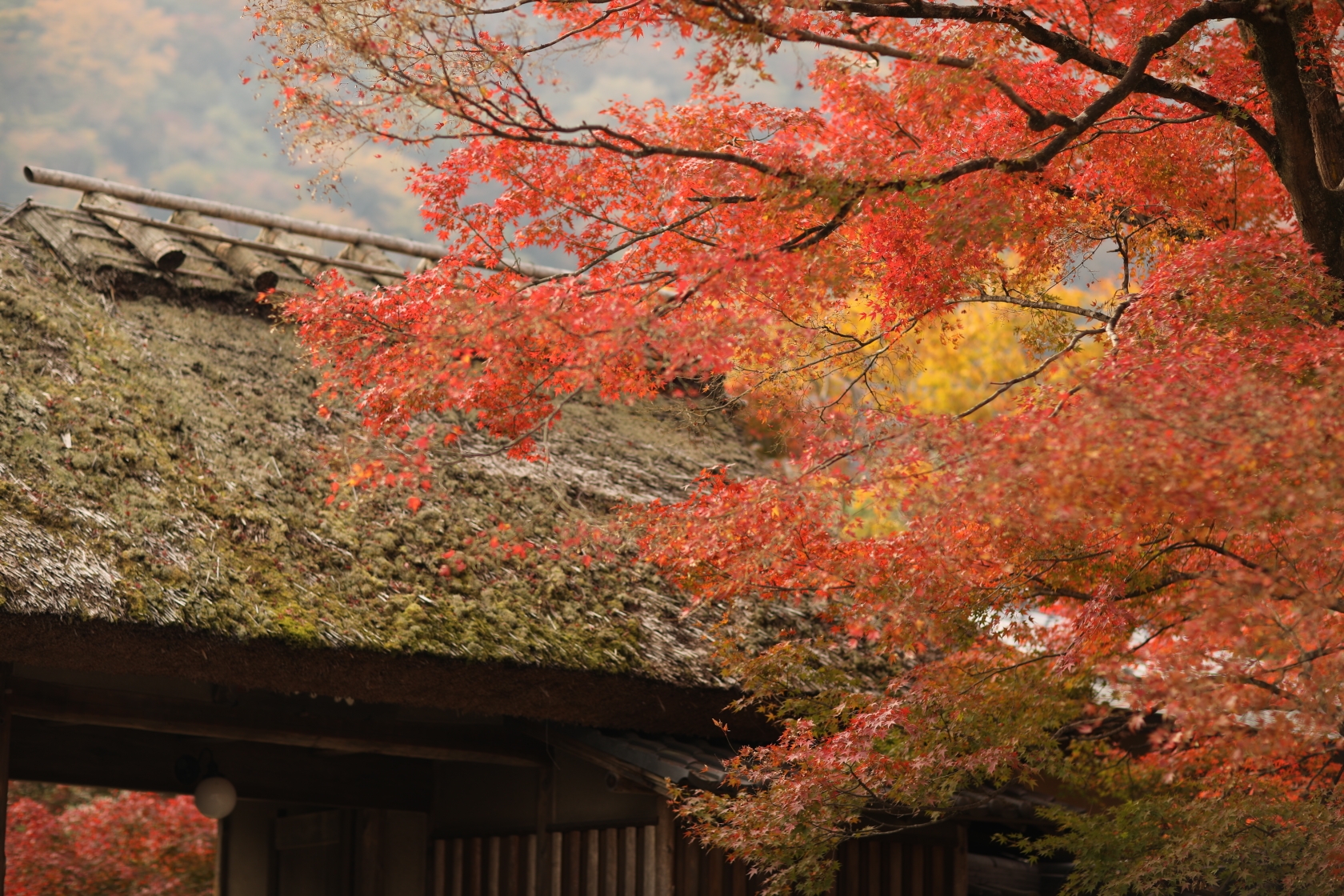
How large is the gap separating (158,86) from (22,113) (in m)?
6.16

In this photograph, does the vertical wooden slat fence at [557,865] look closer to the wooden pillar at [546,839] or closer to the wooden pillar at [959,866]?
the wooden pillar at [546,839]

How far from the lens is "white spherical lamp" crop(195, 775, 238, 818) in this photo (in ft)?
19.0

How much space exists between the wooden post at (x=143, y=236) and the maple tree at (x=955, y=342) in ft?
8.33

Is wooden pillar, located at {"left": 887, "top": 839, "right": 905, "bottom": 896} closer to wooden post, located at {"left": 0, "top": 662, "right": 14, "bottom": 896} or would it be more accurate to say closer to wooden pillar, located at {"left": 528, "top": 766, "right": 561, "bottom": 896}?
wooden pillar, located at {"left": 528, "top": 766, "right": 561, "bottom": 896}

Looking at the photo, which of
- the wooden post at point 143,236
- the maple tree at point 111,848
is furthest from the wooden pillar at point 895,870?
the maple tree at point 111,848

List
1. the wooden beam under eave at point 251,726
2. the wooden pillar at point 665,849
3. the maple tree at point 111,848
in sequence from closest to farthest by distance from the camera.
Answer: the wooden beam under eave at point 251,726 → the wooden pillar at point 665,849 → the maple tree at point 111,848

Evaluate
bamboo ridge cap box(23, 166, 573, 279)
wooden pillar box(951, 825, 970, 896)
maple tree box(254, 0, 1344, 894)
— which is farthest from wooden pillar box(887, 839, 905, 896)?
bamboo ridge cap box(23, 166, 573, 279)

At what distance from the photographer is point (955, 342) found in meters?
5.98

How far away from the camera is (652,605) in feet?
19.3

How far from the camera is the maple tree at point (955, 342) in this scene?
131 inches

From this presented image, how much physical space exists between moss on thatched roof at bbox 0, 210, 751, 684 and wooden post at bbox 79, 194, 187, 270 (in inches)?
16.1

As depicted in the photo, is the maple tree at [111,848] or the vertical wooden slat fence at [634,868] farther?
the maple tree at [111,848]

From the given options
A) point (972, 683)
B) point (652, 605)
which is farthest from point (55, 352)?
point (972, 683)

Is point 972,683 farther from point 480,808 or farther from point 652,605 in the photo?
point 480,808
